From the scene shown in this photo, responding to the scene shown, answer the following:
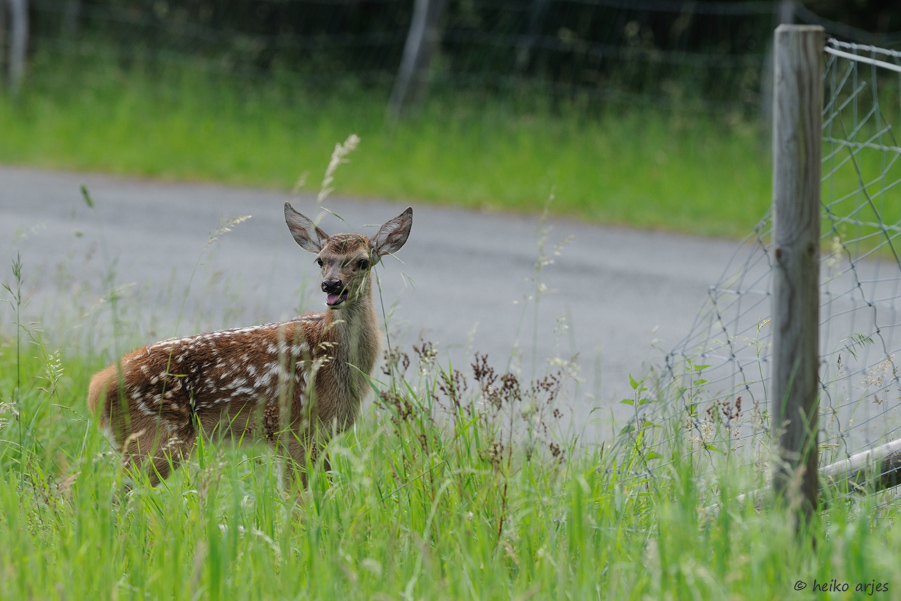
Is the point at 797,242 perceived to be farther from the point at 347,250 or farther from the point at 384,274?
the point at 384,274

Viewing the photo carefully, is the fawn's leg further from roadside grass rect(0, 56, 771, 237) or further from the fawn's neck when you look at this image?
roadside grass rect(0, 56, 771, 237)

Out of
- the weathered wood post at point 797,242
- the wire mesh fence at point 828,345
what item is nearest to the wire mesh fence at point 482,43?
the wire mesh fence at point 828,345

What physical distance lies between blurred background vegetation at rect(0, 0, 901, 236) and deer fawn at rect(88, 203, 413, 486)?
5.95 meters

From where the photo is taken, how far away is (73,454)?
165 inches

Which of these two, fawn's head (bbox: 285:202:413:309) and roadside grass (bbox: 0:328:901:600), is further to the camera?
fawn's head (bbox: 285:202:413:309)

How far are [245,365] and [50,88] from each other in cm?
1185

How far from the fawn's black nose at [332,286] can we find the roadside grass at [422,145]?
6.23 meters

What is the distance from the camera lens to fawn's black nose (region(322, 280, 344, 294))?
4.05 m

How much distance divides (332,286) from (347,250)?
0.92 feet

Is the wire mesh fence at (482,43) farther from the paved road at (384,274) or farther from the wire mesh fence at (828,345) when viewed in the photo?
the paved road at (384,274)

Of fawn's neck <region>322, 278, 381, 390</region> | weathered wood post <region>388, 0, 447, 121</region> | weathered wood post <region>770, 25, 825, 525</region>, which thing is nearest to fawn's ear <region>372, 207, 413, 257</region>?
fawn's neck <region>322, 278, 381, 390</region>

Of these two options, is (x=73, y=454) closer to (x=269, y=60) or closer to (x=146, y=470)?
(x=146, y=470)

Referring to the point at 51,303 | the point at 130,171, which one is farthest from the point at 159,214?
the point at 51,303

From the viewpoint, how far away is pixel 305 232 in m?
4.48
